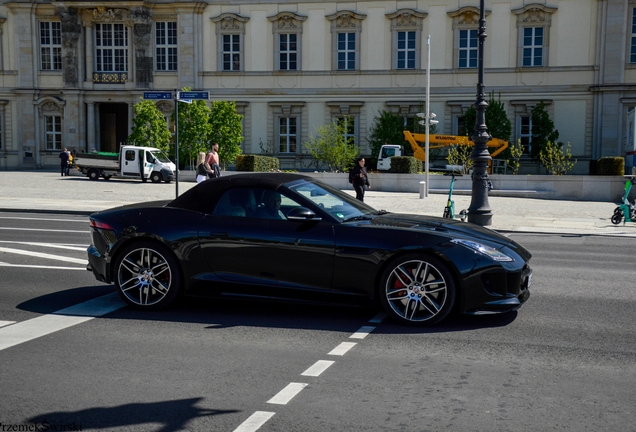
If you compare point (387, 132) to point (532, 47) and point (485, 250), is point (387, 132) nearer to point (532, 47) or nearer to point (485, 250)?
point (532, 47)

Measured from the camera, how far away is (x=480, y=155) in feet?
65.4

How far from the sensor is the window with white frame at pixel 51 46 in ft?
176

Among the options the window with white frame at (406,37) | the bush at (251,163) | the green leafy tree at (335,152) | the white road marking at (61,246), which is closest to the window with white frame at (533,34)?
the window with white frame at (406,37)

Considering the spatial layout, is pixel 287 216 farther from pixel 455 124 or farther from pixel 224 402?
pixel 455 124

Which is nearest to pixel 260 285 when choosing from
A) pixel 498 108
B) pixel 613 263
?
pixel 613 263

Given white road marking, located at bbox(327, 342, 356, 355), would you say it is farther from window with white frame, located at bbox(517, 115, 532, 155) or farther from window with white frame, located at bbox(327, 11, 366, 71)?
window with white frame, located at bbox(327, 11, 366, 71)

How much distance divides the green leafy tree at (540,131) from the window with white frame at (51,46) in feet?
106

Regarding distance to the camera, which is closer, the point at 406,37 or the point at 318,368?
the point at 318,368

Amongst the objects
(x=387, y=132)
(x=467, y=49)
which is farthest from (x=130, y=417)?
(x=467, y=49)

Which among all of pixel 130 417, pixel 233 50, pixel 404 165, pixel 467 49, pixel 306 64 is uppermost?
pixel 233 50

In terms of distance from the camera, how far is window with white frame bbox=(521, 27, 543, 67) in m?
48.5

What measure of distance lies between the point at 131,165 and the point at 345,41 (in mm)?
17876

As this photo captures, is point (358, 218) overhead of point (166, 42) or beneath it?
beneath

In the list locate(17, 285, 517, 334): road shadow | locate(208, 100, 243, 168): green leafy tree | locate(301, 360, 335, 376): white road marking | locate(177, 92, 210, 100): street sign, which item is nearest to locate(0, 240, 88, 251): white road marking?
locate(17, 285, 517, 334): road shadow
